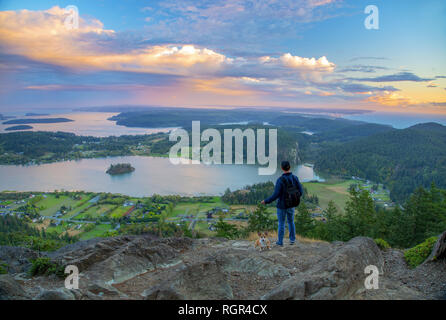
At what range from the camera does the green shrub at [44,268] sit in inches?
194

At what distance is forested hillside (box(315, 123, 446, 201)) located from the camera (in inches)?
2224

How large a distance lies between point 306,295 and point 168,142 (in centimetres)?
10061

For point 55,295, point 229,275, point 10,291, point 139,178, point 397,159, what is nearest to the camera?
point 55,295

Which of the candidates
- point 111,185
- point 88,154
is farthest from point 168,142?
point 111,185

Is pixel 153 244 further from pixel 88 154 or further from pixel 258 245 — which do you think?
pixel 88 154

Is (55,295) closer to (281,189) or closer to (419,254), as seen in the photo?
(281,189)

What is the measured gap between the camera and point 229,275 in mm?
4883

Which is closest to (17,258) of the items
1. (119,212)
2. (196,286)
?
(196,286)

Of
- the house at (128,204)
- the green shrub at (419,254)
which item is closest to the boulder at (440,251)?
the green shrub at (419,254)

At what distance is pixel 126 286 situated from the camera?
4609 mm

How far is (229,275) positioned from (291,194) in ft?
6.50

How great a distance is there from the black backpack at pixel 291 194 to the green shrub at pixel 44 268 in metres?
4.50

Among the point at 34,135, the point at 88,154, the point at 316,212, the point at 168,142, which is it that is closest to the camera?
the point at 316,212
